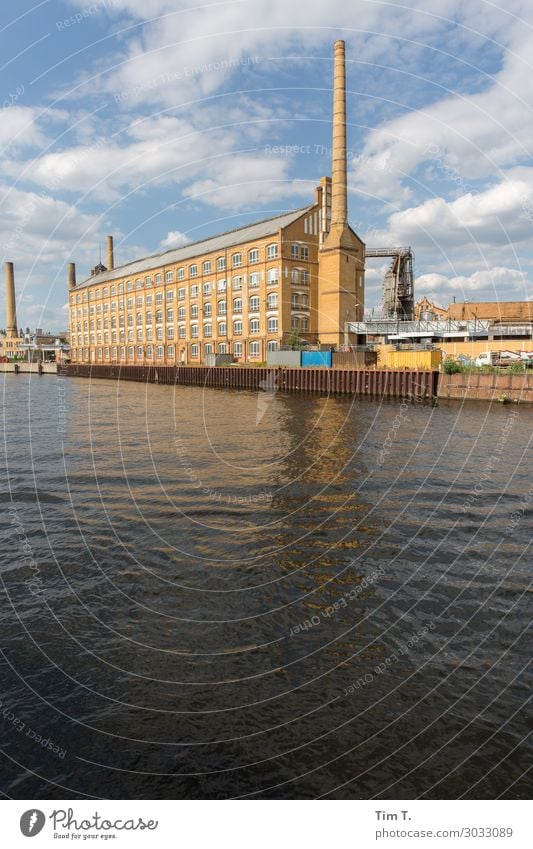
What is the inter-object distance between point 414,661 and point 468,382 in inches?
1471

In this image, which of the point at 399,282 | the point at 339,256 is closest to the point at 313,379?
the point at 339,256

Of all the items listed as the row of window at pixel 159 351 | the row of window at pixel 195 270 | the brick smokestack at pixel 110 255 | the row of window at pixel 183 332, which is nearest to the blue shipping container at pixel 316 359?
the row of window at pixel 159 351

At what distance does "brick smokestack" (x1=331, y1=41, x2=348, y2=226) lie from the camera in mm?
57531

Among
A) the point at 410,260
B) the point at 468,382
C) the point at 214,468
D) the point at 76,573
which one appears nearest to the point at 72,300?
the point at 410,260

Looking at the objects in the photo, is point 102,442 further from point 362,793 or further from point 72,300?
point 72,300

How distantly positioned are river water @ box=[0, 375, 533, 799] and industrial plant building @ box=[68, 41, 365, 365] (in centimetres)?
4672

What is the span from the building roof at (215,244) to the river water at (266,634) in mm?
52424

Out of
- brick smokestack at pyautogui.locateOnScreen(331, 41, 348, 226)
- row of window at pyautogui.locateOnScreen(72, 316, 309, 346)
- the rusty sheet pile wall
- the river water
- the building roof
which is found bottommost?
the river water

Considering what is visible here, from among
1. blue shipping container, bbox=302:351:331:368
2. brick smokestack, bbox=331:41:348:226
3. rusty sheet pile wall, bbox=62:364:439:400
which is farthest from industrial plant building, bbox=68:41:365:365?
rusty sheet pile wall, bbox=62:364:439:400

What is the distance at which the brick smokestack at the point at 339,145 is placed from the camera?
57531mm

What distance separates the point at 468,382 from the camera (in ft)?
135

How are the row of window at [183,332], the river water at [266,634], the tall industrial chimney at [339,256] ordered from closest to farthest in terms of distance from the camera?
the river water at [266,634]
the tall industrial chimney at [339,256]
the row of window at [183,332]

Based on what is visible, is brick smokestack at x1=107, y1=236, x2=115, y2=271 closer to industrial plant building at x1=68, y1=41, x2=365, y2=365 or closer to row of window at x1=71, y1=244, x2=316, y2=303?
row of window at x1=71, y1=244, x2=316, y2=303

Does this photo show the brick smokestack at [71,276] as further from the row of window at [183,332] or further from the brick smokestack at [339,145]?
the brick smokestack at [339,145]
